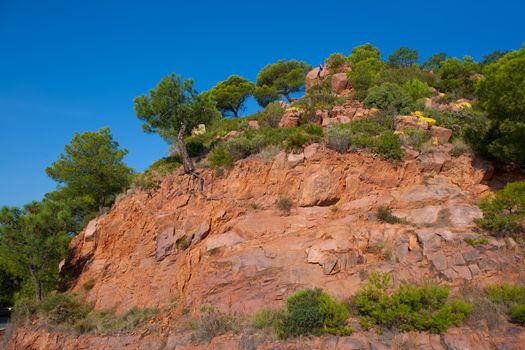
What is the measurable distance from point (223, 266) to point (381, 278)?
16.2 ft

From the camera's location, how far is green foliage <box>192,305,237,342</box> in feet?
30.4

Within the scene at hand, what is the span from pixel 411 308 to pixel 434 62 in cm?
2716

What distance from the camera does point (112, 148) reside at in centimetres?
1872

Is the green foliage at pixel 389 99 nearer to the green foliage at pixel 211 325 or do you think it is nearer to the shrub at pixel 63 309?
the green foliage at pixel 211 325

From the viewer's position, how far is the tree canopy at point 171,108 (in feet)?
55.1

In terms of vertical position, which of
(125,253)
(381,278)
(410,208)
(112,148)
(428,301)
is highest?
(112,148)

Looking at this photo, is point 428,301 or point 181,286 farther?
point 181,286

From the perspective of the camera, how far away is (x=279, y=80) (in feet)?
109

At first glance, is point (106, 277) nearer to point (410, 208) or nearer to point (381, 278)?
point (381, 278)

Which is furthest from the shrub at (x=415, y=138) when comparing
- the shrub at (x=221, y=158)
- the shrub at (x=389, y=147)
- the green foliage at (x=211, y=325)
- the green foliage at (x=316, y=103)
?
the green foliage at (x=211, y=325)

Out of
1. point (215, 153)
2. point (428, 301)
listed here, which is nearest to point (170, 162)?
point (215, 153)

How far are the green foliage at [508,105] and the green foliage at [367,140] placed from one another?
11.0 feet

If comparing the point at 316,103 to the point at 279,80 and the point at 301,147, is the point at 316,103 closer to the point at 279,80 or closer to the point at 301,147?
the point at 301,147

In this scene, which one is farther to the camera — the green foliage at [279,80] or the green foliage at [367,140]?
the green foliage at [279,80]
